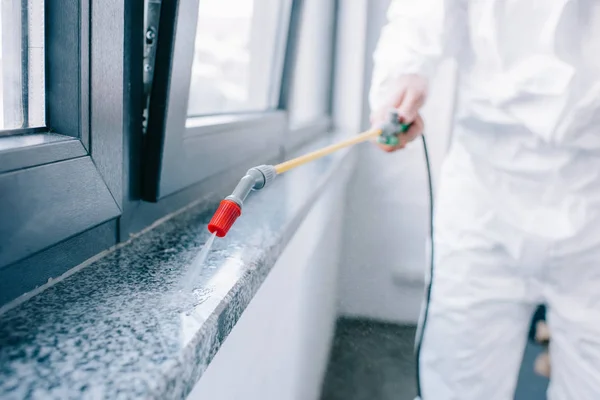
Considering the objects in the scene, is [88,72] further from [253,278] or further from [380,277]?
[380,277]

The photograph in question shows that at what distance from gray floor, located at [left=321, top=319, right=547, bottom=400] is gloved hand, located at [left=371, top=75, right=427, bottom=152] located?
105 cm

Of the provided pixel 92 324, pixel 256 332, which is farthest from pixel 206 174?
pixel 92 324

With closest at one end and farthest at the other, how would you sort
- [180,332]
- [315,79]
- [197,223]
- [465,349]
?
[180,332], [197,223], [465,349], [315,79]

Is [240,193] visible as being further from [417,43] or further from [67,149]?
[417,43]

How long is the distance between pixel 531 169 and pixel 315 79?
55.8 inches

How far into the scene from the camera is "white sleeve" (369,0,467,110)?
92 centimetres

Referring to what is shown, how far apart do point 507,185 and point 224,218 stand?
717mm

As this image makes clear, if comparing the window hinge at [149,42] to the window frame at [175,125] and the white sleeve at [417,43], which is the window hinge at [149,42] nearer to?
the window frame at [175,125]

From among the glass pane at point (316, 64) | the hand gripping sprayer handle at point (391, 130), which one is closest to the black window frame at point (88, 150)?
the hand gripping sprayer handle at point (391, 130)

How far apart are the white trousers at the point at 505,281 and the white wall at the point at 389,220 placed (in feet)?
3.57

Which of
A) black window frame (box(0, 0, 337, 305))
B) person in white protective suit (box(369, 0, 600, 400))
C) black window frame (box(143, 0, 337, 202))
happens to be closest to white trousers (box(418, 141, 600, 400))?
person in white protective suit (box(369, 0, 600, 400))

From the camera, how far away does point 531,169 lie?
875 millimetres

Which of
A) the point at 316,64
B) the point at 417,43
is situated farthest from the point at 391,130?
the point at 316,64

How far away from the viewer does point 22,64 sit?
16.5 inches
